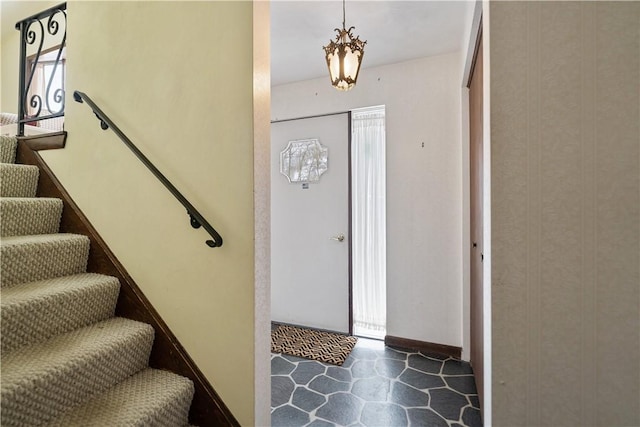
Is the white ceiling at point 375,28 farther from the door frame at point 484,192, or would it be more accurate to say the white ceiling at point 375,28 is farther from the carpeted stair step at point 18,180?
the carpeted stair step at point 18,180

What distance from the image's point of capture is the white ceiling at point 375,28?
200 cm

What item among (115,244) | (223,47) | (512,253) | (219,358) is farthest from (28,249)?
(512,253)

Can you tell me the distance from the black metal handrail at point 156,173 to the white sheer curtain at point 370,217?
203cm

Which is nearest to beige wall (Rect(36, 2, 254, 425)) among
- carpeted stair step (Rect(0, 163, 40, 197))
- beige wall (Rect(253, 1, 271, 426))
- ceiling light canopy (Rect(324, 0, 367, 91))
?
beige wall (Rect(253, 1, 271, 426))

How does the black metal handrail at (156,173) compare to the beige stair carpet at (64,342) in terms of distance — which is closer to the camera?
the beige stair carpet at (64,342)

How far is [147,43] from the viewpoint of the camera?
1.45 m

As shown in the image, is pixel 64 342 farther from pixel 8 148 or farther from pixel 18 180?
pixel 8 148

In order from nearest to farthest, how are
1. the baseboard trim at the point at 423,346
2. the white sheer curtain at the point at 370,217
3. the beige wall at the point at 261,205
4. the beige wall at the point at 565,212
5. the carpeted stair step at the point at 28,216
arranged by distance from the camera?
the beige wall at the point at 565,212 → the beige wall at the point at 261,205 → the carpeted stair step at the point at 28,216 → the baseboard trim at the point at 423,346 → the white sheer curtain at the point at 370,217

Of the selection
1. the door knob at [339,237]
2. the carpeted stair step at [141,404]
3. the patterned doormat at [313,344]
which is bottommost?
the patterned doormat at [313,344]

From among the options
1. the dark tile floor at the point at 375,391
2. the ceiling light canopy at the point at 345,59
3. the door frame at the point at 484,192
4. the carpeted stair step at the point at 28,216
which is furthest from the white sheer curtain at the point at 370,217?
the carpeted stair step at the point at 28,216

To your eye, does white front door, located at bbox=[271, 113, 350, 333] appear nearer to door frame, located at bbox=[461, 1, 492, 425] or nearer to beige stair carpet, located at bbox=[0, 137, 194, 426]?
door frame, located at bbox=[461, 1, 492, 425]

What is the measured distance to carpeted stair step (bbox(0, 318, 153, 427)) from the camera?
0.98m

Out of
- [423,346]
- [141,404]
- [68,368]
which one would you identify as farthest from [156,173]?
[423,346]

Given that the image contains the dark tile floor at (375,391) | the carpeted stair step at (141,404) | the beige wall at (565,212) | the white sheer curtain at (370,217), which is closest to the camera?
the beige wall at (565,212)
